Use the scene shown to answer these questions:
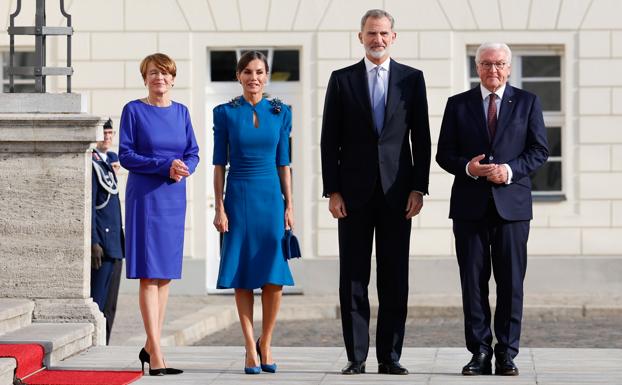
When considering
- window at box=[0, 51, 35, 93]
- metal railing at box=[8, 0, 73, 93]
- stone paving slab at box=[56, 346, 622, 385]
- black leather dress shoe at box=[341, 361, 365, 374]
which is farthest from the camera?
window at box=[0, 51, 35, 93]

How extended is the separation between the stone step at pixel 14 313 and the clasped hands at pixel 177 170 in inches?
54.2

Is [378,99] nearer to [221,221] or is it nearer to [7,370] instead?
[221,221]

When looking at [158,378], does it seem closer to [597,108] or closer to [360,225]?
[360,225]

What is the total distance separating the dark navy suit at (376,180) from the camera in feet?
30.6

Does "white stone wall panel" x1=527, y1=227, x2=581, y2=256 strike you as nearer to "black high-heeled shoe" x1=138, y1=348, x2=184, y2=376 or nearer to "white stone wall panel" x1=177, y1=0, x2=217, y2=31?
"white stone wall panel" x1=177, y1=0, x2=217, y2=31

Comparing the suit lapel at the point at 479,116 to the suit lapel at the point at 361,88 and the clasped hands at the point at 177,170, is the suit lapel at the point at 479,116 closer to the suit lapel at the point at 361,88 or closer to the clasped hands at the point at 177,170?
the suit lapel at the point at 361,88

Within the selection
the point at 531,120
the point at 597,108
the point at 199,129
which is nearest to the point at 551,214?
the point at 597,108

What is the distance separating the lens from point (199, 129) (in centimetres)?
1897

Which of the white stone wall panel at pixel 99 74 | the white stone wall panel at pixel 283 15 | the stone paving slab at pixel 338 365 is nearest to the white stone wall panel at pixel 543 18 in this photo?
the white stone wall panel at pixel 283 15

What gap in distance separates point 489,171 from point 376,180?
2.04 feet

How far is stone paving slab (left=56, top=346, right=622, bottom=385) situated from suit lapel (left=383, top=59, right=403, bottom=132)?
1.43 m

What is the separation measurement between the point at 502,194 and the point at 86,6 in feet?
34.9

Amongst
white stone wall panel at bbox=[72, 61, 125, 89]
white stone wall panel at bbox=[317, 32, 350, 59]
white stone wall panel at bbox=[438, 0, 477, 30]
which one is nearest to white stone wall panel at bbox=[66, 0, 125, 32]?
white stone wall panel at bbox=[72, 61, 125, 89]

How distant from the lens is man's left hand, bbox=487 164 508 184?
921cm
